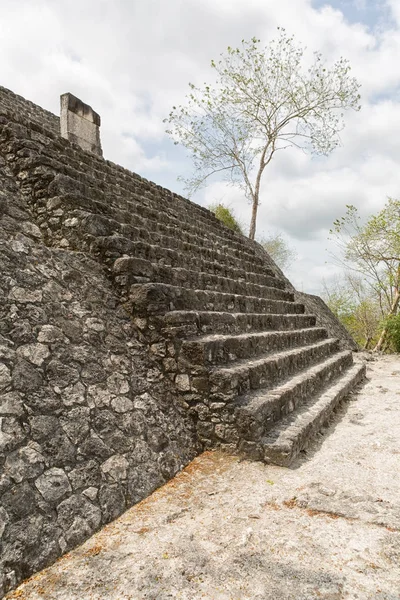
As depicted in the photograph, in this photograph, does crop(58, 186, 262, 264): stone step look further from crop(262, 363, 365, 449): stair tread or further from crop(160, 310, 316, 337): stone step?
crop(262, 363, 365, 449): stair tread

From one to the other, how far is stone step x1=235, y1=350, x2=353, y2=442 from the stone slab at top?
5.91 meters

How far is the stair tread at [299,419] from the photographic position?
10.6 ft

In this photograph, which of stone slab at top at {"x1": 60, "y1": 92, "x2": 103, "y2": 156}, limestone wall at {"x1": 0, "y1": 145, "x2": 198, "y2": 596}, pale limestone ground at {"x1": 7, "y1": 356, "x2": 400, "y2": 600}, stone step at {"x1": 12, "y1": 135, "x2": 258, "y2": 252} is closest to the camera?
A: pale limestone ground at {"x1": 7, "y1": 356, "x2": 400, "y2": 600}

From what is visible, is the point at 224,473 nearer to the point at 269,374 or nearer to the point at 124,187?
the point at 269,374

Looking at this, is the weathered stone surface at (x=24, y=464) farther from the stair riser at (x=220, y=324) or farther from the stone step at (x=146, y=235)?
the stone step at (x=146, y=235)

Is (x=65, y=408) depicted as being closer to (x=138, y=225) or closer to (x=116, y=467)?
(x=116, y=467)

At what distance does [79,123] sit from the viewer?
7.91 m

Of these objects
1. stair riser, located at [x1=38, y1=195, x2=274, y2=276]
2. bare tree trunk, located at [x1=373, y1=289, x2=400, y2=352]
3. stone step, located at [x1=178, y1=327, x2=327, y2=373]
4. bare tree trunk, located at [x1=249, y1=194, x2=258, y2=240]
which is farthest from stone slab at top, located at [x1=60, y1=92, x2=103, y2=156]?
bare tree trunk, located at [x1=373, y1=289, x2=400, y2=352]

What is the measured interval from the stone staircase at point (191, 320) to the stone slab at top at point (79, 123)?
221cm

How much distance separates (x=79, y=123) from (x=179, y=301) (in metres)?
5.75

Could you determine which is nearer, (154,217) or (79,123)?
(154,217)

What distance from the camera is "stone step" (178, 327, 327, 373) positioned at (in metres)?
3.44

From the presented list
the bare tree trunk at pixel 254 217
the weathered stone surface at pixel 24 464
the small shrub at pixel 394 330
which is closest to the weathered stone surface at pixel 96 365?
the weathered stone surface at pixel 24 464

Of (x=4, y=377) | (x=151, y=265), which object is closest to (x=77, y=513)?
(x=4, y=377)
